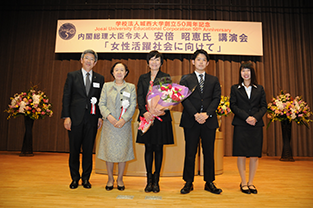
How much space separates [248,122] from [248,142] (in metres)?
0.22

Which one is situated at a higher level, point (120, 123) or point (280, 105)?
point (280, 105)

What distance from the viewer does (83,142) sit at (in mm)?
2467

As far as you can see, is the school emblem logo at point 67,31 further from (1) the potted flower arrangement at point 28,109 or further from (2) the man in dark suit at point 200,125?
(2) the man in dark suit at point 200,125

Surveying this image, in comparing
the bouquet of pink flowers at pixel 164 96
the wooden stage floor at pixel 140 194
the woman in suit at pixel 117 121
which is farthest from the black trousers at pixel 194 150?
the woman in suit at pixel 117 121

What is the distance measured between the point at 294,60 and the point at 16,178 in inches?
259

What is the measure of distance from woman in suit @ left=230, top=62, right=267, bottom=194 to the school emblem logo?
180 inches

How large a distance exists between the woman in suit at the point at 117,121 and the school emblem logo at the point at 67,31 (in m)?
3.79

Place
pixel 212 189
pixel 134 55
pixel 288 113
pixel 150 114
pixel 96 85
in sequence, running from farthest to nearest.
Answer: pixel 134 55 < pixel 288 113 < pixel 96 85 < pixel 212 189 < pixel 150 114

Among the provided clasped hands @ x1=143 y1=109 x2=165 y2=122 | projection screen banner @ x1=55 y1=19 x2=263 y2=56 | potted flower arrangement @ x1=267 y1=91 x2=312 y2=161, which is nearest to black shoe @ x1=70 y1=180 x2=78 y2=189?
clasped hands @ x1=143 y1=109 x2=165 y2=122

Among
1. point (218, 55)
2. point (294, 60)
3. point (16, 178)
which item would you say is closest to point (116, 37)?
point (218, 55)

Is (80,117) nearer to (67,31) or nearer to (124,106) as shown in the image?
(124,106)

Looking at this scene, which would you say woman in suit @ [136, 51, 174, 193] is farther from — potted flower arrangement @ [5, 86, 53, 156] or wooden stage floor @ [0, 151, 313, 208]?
potted flower arrangement @ [5, 86, 53, 156]

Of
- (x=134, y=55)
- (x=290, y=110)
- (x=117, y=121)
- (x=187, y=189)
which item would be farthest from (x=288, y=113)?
(x=117, y=121)

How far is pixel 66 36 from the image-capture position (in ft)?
18.1
